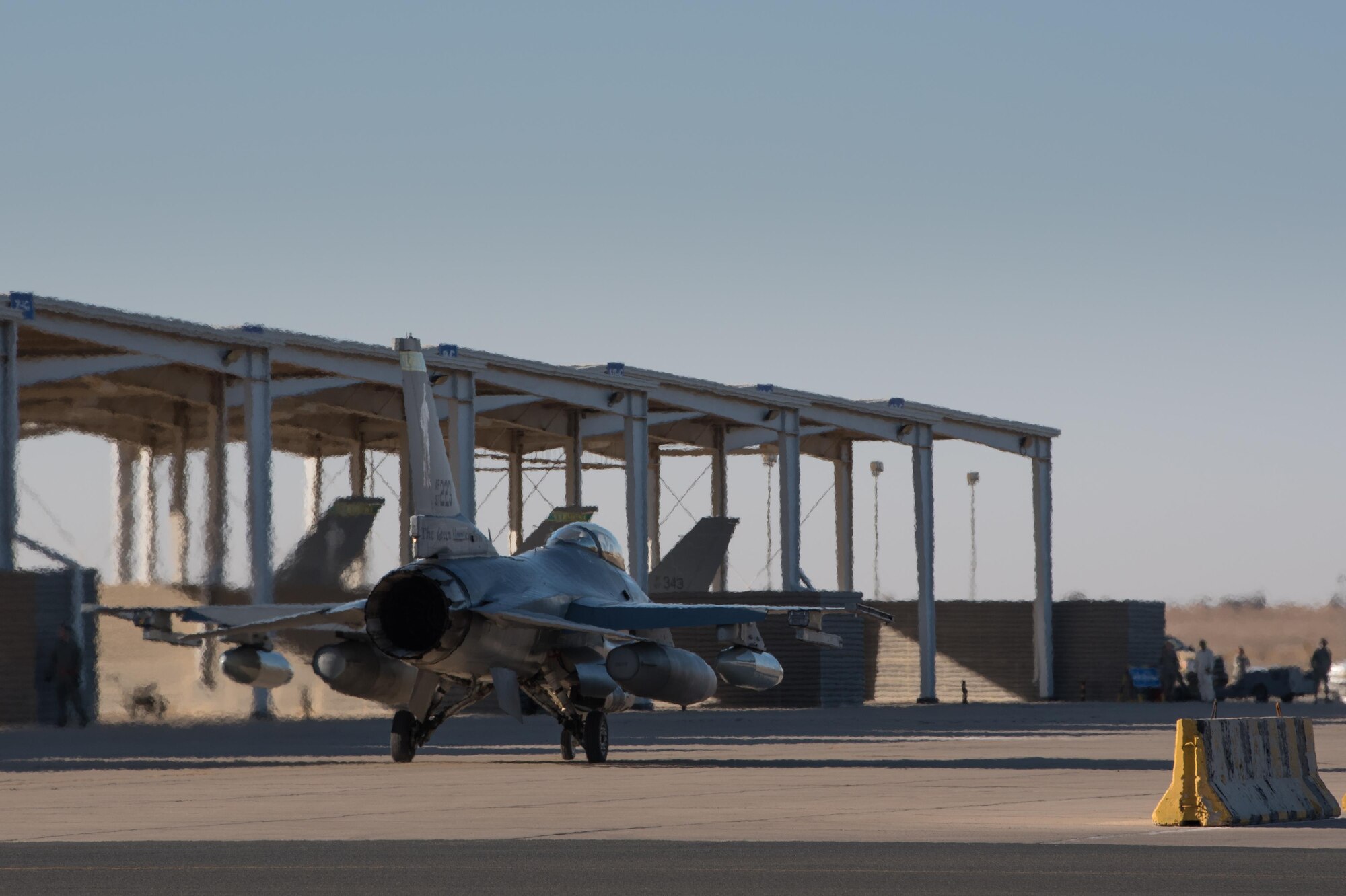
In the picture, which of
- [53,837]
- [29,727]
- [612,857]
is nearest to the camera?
[612,857]

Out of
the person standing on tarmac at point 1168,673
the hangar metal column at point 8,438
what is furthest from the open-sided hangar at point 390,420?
the person standing on tarmac at point 1168,673

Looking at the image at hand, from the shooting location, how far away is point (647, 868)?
11.5 metres

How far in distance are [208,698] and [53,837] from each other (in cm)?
2359

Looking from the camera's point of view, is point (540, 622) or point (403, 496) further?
point (403, 496)

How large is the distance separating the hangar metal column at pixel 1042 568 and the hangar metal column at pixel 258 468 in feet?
79.1

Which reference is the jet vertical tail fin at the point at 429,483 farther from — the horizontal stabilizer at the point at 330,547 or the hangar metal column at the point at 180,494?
the hangar metal column at the point at 180,494

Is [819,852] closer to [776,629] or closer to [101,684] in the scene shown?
[101,684]

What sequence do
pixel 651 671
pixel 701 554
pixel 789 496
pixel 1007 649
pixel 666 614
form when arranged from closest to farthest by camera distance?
pixel 651 671 < pixel 666 614 < pixel 701 554 < pixel 789 496 < pixel 1007 649

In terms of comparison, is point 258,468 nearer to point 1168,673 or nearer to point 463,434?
point 463,434

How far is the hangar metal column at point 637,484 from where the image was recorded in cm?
4672

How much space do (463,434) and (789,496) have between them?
449 inches

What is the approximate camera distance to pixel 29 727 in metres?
33.7

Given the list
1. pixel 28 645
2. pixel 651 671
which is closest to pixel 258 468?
pixel 28 645

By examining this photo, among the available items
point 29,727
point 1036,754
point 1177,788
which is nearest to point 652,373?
point 29,727
